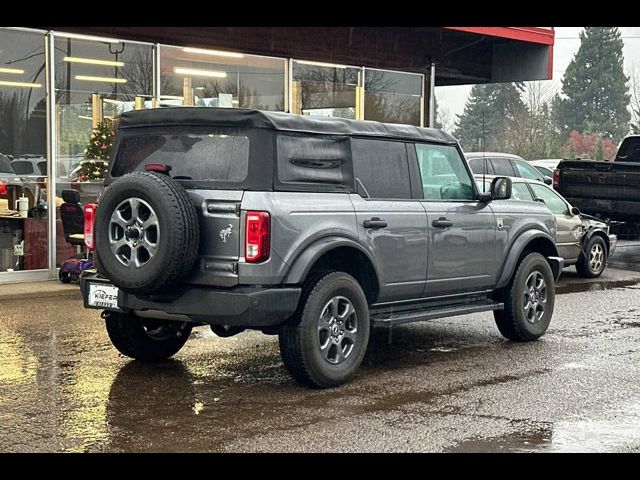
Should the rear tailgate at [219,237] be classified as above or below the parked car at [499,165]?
below

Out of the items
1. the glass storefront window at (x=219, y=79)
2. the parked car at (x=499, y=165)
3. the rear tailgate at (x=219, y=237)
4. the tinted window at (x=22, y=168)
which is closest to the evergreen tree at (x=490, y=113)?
the parked car at (x=499, y=165)

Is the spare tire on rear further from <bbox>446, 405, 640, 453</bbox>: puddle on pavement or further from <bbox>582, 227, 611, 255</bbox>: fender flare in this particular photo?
<bbox>582, 227, 611, 255</bbox>: fender flare

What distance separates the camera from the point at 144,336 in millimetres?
8391

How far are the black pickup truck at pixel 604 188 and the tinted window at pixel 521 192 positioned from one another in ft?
13.4

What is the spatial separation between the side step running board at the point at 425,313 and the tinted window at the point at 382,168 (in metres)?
0.97

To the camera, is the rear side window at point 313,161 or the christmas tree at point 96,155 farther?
the christmas tree at point 96,155

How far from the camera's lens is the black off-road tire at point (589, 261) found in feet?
51.8

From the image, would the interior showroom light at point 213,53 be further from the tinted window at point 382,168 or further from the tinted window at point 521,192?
the tinted window at point 382,168

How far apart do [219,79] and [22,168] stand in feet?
12.9

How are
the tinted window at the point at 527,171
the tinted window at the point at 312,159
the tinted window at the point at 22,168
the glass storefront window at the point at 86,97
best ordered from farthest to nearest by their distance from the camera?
the tinted window at the point at 527,171
the glass storefront window at the point at 86,97
the tinted window at the point at 22,168
the tinted window at the point at 312,159

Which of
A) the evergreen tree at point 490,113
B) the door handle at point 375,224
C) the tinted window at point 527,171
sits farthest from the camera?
the evergreen tree at point 490,113

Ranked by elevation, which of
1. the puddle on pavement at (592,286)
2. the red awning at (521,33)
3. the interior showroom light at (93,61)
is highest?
the red awning at (521,33)

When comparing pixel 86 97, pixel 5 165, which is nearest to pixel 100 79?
pixel 86 97
